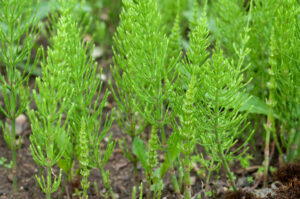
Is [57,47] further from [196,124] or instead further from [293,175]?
[293,175]

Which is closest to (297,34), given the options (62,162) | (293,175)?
(293,175)

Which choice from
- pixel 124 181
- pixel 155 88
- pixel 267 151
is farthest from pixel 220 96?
pixel 124 181

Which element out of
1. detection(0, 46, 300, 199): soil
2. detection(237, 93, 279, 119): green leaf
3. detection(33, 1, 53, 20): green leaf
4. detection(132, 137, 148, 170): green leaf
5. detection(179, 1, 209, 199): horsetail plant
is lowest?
detection(0, 46, 300, 199): soil

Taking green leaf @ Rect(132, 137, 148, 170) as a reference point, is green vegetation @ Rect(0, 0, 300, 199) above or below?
above

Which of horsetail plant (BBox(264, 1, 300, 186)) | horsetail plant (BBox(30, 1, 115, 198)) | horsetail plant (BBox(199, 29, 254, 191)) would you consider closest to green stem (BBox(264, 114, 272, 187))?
horsetail plant (BBox(264, 1, 300, 186))

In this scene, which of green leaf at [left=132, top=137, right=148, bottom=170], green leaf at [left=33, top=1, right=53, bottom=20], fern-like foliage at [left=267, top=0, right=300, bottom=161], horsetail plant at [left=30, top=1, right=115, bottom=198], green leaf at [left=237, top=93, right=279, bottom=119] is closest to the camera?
horsetail plant at [left=30, top=1, right=115, bottom=198]

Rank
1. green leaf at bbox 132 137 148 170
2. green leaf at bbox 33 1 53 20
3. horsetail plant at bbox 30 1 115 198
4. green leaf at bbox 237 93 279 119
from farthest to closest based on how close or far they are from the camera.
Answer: green leaf at bbox 33 1 53 20, green leaf at bbox 237 93 279 119, green leaf at bbox 132 137 148 170, horsetail plant at bbox 30 1 115 198

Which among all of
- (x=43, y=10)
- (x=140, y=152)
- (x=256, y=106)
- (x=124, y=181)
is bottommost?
(x=124, y=181)

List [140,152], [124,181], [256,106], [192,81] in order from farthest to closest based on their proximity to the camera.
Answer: [124,181], [256,106], [140,152], [192,81]

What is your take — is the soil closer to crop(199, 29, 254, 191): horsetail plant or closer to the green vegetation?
the green vegetation

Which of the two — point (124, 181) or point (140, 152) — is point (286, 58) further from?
point (124, 181)

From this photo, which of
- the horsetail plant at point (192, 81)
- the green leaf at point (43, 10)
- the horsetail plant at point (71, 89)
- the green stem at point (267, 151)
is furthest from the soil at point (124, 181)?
the green leaf at point (43, 10)
